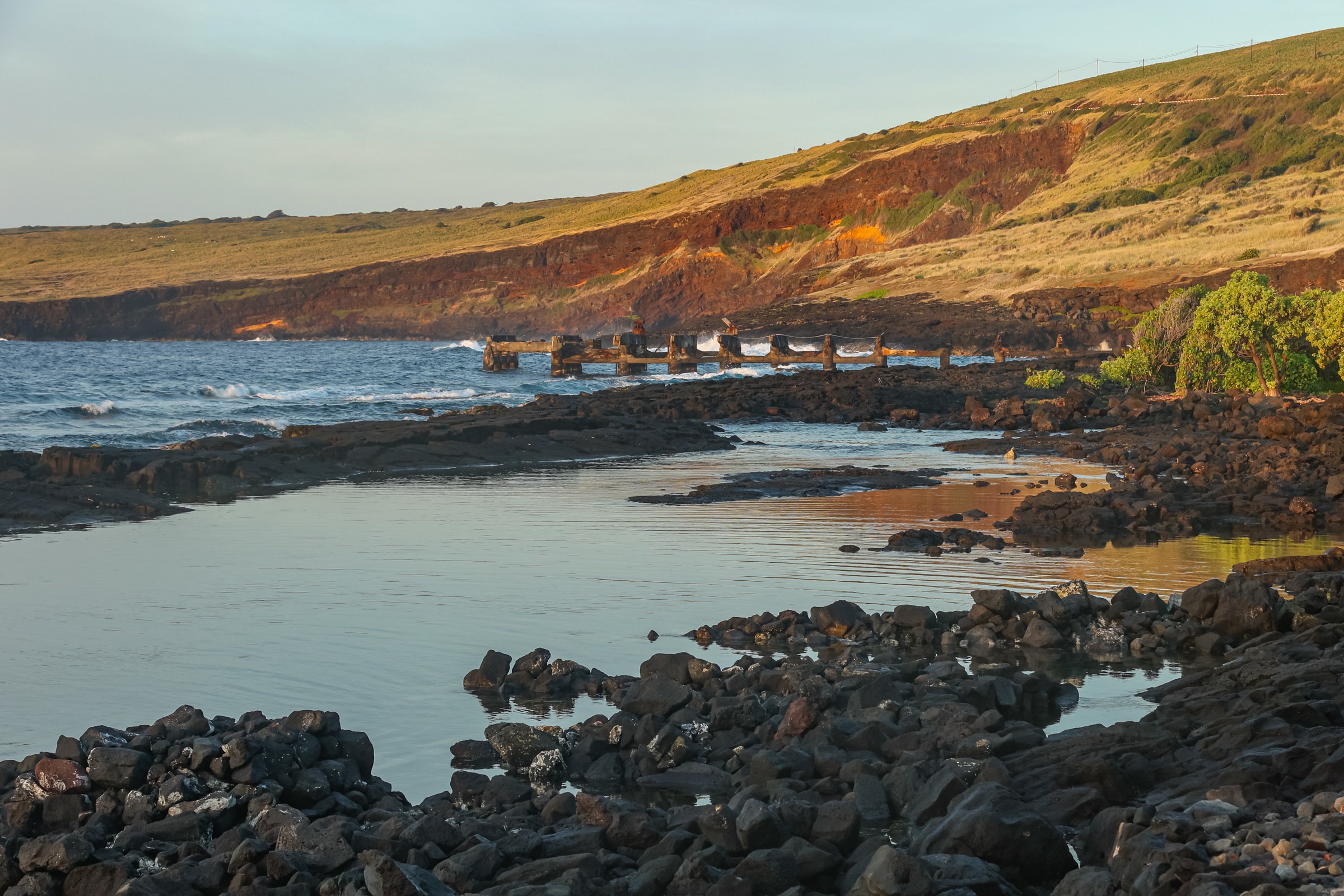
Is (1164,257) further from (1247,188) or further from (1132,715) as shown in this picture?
(1132,715)

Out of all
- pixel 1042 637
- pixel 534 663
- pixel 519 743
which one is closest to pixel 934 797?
pixel 519 743

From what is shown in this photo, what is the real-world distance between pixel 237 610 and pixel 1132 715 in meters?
6.46

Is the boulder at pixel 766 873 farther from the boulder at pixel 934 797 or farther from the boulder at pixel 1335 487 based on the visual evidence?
the boulder at pixel 1335 487

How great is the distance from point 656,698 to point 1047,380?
2699cm

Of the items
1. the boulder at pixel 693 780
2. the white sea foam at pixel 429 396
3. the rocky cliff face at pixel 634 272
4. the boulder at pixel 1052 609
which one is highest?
the rocky cliff face at pixel 634 272

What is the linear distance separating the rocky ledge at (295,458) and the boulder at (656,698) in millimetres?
10208

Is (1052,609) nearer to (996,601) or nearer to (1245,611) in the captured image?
(996,601)

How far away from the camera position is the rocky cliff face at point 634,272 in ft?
320

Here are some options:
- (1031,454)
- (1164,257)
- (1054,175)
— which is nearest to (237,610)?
(1031,454)

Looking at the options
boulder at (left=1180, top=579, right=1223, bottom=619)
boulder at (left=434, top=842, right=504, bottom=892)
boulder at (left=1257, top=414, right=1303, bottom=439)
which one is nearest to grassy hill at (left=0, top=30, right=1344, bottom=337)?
boulder at (left=1257, top=414, right=1303, bottom=439)

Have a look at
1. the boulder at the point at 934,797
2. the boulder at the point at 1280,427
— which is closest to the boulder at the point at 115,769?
the boulder at the point at 934,797

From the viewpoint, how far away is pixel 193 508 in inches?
633

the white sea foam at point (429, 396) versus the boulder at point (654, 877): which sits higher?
the white sea foam at point (429, 396)

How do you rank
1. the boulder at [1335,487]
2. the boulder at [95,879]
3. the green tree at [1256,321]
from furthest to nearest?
the green tree at [1256,321] < the boulder at [1335,487] < the boulder at [95,879]
